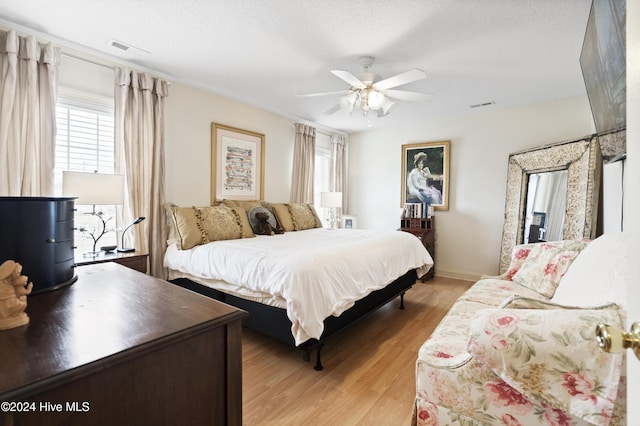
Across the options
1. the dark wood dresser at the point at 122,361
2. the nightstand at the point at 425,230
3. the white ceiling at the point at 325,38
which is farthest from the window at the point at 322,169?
the dark wood dresser at the point at 122,361

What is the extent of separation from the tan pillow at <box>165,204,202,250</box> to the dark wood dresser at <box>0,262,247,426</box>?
5.95 ft

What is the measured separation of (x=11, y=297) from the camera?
0.73m

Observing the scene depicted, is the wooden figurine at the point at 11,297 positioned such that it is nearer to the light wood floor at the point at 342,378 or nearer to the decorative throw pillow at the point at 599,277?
the light wood floor at the point at 342,378

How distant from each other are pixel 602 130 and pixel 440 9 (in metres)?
1.38

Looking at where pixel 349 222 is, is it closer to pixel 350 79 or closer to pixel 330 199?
pixel 330 199

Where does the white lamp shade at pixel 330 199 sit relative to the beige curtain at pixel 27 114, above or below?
below

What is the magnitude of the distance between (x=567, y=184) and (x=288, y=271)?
347 cm

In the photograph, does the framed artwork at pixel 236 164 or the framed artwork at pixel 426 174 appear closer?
the framed artwork at pixel 236 164

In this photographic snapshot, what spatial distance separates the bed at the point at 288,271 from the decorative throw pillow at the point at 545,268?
1.03 metres

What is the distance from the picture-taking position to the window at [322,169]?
17.7ft

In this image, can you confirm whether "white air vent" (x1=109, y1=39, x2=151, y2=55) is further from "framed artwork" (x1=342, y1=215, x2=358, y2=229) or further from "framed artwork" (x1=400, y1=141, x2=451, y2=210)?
"framed artwork" (x1=400, y1=141, x2=451, y2=210)

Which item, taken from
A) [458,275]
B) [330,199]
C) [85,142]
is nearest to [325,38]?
[85,142]

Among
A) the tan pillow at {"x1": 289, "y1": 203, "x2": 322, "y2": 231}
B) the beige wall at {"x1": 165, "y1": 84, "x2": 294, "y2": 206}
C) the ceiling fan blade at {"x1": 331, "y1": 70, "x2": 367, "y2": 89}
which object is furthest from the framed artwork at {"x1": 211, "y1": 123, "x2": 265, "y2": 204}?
the ceiling fan blade at {"x1": 331, "y1": 70, "x2": 367, "y2": 89}

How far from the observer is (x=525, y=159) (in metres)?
3.97
